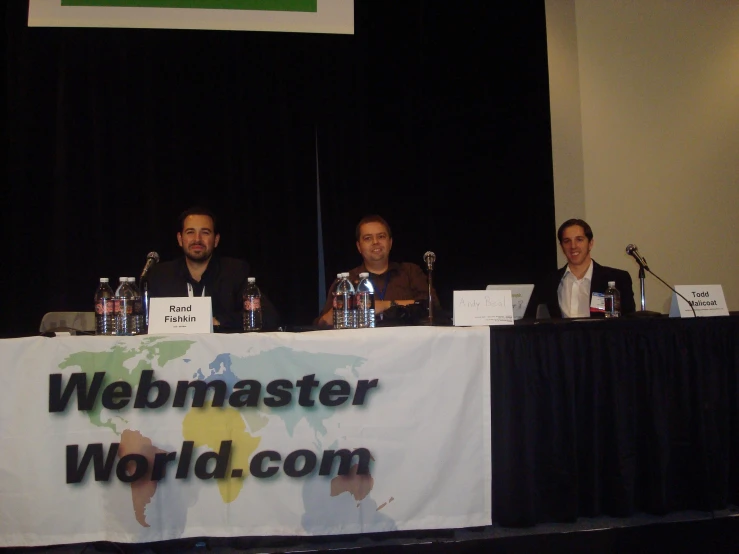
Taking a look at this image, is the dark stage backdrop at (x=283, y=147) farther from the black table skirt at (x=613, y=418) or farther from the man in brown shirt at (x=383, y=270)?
the black table skirt at (x=613, y=418)

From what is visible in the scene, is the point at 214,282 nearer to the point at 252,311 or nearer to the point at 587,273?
the point at 252,311

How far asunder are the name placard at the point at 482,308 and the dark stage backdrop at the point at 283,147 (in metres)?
Answer: 1.91

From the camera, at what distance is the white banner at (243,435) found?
1.81m

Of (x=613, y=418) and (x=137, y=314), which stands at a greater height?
(x=137, y=314)

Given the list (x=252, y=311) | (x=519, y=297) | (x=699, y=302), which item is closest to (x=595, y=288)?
(x=519, y=297)

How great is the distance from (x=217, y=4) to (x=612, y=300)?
304cm

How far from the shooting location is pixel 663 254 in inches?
175

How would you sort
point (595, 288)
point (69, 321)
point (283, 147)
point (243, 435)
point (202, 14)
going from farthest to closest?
point (283, 147) → point (202, 14) → point (595, 288) → point (69, 321) → point (243, 435)

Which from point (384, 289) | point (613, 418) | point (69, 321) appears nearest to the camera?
point (613, 418)

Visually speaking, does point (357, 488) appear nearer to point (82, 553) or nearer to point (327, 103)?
point (82, 553)

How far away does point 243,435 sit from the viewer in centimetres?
187

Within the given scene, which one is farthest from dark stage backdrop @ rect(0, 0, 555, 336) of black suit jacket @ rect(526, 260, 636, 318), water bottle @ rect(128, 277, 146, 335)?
water bottle @ rect(128, 277, 146, 335)

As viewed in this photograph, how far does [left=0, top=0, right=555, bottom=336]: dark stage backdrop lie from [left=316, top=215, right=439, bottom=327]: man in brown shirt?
0.88 meters

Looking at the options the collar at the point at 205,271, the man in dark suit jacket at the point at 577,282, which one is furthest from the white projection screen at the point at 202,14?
the man in dark suit jacket at the point at 577,282
